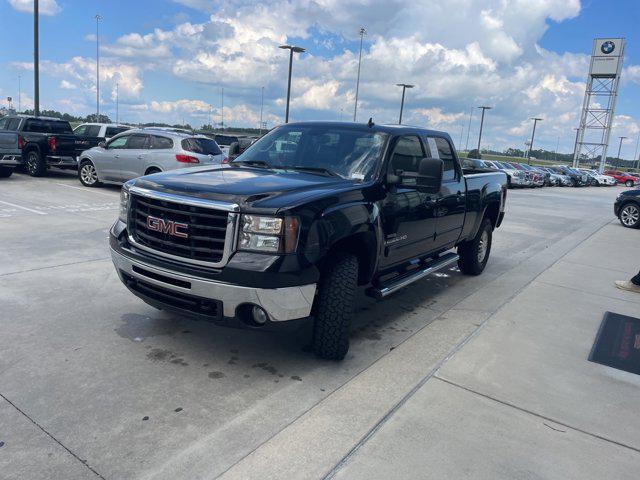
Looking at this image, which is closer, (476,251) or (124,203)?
(124,203)

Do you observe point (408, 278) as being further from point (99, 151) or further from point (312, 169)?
point (99, 151)

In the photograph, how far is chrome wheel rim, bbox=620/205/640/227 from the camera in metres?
14.6

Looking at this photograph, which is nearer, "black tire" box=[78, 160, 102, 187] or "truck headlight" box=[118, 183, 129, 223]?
"truck headlight" box=[118, 183, 129, 223]

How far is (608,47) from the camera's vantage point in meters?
67.8

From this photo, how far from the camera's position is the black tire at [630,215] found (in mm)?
14594

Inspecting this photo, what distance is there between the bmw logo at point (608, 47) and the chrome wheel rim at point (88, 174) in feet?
237

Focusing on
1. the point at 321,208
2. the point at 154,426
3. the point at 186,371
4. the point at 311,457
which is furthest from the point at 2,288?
the point at 311,457

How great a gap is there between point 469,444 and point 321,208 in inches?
70.3

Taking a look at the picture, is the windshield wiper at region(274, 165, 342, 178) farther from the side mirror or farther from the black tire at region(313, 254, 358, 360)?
the black tire at region(313, 254, 358, 360)

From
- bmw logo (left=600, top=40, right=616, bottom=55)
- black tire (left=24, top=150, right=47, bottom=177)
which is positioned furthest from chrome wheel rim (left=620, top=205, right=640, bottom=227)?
bmw logo (left=600, top=40, right=616, bottom=55)

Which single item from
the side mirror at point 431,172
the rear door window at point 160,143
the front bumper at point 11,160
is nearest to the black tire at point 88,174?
the front bumper at point 11,160

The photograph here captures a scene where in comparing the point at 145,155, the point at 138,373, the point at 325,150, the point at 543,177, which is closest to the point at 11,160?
the point at 145,155

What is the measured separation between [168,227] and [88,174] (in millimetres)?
11890

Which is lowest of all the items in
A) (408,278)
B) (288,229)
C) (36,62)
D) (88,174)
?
(88,174)
